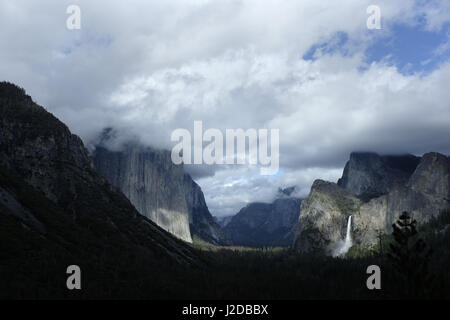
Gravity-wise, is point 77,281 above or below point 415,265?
below

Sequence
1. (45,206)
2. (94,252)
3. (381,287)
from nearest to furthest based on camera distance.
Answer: (381,287)
(94,252)
(45,206)

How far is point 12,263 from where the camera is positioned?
11788cm

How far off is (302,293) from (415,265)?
249 ft

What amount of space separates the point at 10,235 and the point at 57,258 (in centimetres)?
1651
